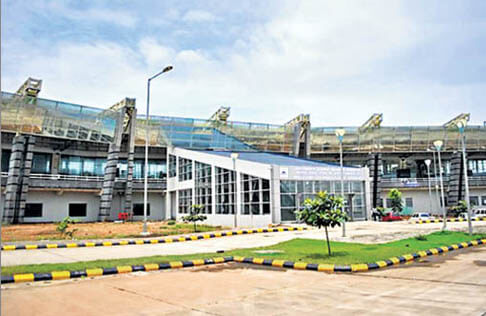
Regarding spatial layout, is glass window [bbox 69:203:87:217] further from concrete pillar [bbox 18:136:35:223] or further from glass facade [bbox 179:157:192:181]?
glass facade [bbox 179:157:192:181]

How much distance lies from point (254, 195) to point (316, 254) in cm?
1823

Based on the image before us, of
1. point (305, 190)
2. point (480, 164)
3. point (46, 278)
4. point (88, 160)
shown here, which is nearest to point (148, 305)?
point (46, 278)

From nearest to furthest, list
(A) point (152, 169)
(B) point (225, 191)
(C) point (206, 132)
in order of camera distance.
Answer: (B) point (225, 191), (C) point (206, 132), (A) point (152, 169)

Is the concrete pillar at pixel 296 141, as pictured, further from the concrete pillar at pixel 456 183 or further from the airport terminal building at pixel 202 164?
the concrete pillar at pixel 456 183

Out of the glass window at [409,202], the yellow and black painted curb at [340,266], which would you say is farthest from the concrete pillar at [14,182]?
the glass window at [409,202]

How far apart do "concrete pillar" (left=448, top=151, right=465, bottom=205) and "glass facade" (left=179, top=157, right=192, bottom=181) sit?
35.4 m

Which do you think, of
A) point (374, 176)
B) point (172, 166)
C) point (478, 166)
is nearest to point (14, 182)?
point (172, 166)

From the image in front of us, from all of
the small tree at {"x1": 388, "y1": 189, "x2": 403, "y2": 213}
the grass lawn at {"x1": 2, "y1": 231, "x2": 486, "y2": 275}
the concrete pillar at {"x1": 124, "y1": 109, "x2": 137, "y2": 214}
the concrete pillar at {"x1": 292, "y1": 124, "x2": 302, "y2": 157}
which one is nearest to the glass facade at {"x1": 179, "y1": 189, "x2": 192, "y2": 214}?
the concrete pillar at {"x1": 124, "y1": 109, "x2": 137, "y2": 214}

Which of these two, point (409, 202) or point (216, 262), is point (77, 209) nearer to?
point (216, 262)

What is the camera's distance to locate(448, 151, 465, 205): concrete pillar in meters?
53.7

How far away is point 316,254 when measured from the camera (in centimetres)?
1509

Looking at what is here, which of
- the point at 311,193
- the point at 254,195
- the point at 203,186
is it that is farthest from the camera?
the point at 203,186

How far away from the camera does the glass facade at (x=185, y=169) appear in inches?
1726

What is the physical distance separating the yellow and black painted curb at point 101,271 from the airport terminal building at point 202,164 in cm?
1780
